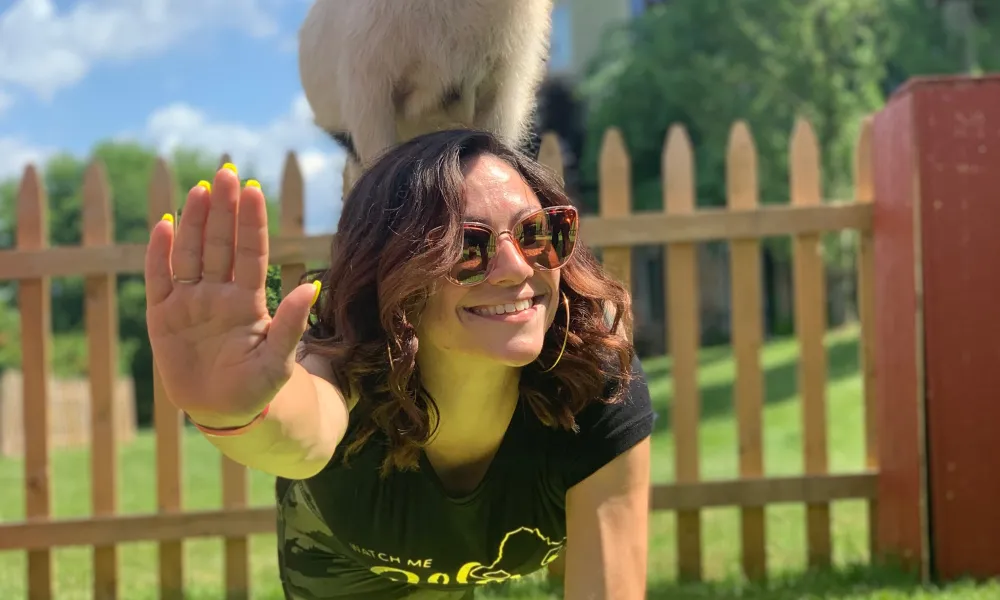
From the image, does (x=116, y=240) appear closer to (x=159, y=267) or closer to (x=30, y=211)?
(x=30, y=211)

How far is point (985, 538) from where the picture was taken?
125 inches

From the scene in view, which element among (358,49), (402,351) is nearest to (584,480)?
(402,351)

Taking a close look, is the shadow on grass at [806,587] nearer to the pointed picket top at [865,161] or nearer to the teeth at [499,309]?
the pointed picket top at [865,161]

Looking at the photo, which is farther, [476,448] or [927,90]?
[927,90]

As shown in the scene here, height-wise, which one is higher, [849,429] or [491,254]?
[491,254]

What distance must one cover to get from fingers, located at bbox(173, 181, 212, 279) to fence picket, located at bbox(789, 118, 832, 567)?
316 centimetres

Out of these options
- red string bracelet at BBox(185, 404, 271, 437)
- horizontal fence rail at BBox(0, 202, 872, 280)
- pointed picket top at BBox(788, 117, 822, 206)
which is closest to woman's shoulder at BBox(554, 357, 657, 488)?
red string bracelet at BBox(185, 404, 271, 437)

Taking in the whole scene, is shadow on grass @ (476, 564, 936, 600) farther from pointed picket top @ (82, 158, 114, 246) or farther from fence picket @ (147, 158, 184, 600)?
pointed picket top @ (82, 158, 114, 246)

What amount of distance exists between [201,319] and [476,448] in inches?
32.6

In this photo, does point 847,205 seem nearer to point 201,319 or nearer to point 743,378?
point 743,378

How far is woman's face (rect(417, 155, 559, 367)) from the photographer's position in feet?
4.23

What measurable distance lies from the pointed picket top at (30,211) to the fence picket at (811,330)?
3.08 metres

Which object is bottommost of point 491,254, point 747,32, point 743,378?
point 743,378

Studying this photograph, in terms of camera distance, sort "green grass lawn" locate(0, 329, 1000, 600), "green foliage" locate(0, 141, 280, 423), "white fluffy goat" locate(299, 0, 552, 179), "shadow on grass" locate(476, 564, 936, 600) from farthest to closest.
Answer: "green foliage" locate(0, 141, 280, 423), "green grass lawn" locate(0, 329, 1000, 600), "shadow on grass" locate(476, 564, 936, 600), "white fluffy goat" locate(299, 0, 552, 179)
